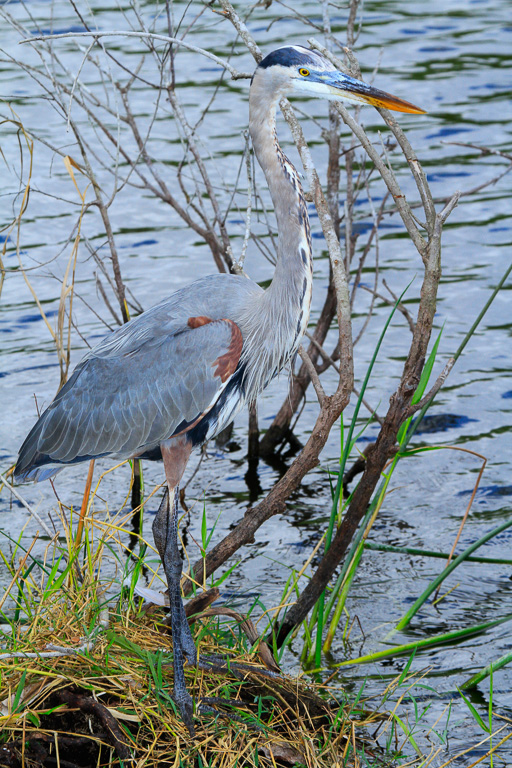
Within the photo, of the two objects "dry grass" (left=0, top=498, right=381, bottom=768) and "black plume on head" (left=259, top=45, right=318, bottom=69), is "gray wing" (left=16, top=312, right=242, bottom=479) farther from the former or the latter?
"black plume on head" (left=259, top=45, right=318, bottom=69)

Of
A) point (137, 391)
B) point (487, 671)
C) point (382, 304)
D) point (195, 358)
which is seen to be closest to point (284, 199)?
point (195, 358)

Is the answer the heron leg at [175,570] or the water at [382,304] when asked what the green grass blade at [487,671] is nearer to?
the water at [382,304]

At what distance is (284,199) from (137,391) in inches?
41.4

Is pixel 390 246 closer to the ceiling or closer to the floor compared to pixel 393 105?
closer to the floor

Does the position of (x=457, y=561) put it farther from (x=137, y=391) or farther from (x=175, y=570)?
(x=137, y=391)

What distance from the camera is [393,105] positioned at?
3.62 metres

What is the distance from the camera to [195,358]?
401 cm

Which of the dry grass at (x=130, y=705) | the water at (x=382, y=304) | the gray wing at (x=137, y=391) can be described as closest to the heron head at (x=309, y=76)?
the gray wing at (x=137, y=391)

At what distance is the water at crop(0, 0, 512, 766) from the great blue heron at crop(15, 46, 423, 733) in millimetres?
912

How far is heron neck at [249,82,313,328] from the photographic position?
3.82 metres

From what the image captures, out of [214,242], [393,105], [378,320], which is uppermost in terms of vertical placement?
[393,105]

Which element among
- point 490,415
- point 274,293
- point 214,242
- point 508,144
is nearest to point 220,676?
point 274,293

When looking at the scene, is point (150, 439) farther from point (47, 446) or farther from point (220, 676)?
point (220, 676)

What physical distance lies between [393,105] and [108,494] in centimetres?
343
